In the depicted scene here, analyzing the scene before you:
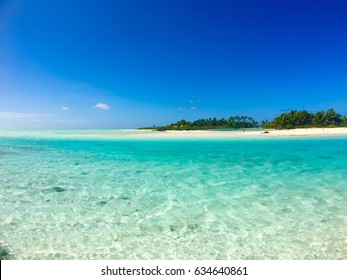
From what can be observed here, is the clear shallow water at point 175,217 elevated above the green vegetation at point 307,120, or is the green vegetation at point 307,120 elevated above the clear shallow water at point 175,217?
Answer: the green vegetation at point 307,120

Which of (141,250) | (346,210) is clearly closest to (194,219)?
(141,250)

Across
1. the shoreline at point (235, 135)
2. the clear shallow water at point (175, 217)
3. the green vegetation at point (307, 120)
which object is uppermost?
the green vegetation at point (307, 120)

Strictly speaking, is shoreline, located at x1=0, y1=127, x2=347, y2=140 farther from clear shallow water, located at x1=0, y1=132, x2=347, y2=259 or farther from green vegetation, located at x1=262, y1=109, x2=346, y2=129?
clear shallow water, located at x1=0, y1=132, x2=347, y2=259

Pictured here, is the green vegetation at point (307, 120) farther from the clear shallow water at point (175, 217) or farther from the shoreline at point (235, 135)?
the clear shallow water at point (175, 217)

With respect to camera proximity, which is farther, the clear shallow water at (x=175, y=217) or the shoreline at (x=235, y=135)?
the shoreline at (x=235, y=135)

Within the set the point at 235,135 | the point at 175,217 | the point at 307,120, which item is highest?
the point at 307,120

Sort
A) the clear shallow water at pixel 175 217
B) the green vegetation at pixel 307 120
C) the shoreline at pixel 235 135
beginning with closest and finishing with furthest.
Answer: the clear shallow water at pixel 175 217
the shoreline at pixel 235 135
the green vegetation at pixel 307 120

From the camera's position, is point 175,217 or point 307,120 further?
point 307,120

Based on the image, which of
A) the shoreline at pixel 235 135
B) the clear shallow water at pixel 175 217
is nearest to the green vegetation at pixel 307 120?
the shoreline at pixel 235 135

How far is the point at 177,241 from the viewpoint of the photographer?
3.71 m

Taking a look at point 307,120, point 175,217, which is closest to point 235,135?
point 307,120

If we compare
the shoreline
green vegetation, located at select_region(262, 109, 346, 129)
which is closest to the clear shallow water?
the shoreline

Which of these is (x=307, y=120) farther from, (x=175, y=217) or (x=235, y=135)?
(x=175, y=217)
